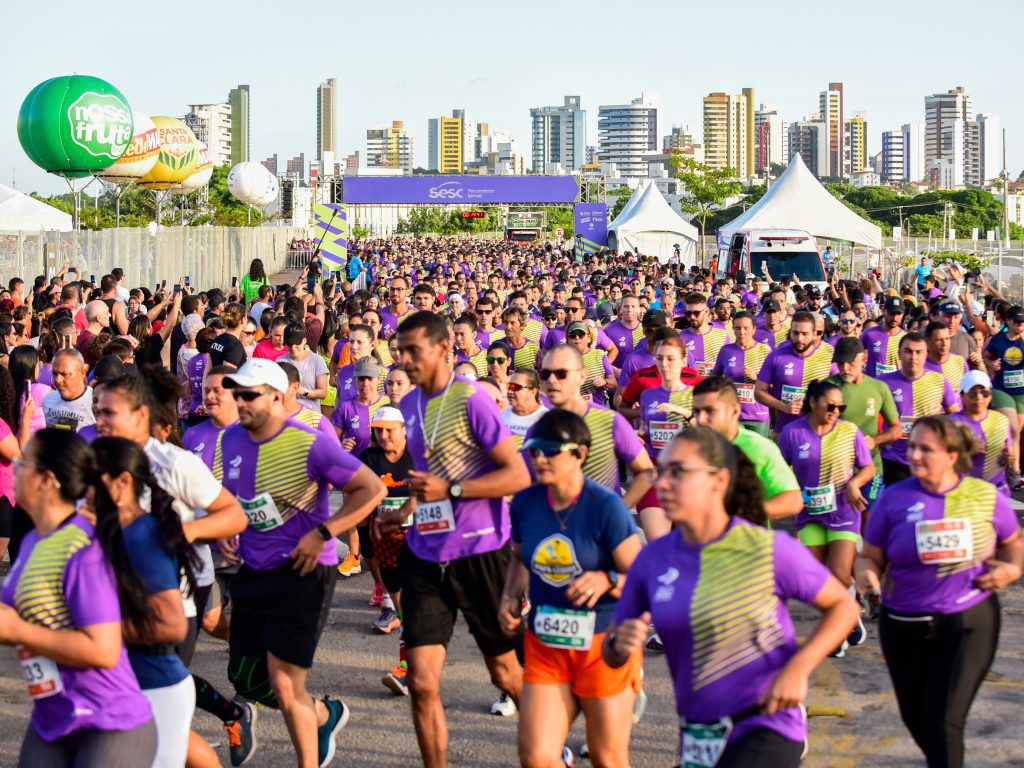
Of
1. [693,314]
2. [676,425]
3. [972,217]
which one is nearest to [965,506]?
[676,425]

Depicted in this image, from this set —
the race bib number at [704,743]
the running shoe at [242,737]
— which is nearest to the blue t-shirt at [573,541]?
the race bib number at [704,743]

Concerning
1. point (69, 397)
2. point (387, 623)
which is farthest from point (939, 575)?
point (69, 397)

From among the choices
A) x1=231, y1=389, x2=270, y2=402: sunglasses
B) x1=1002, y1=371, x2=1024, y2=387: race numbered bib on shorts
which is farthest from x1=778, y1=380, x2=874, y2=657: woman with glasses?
x1=1002, y1=371, x2=1024, y2=387: race numbered bib on shorts

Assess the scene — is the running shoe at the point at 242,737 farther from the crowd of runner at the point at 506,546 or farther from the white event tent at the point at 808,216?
the white event tent at the point at 808,216

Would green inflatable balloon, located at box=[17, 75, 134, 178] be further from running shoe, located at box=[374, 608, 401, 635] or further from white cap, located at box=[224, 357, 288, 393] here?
white cap, located at box=[224, 357, 288, 393]

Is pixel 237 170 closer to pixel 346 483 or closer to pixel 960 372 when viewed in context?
pixel 960 372

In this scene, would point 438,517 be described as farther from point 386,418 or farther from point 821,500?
point 821,500

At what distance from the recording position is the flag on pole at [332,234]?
2072 cm

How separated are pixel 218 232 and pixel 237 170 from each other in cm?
950

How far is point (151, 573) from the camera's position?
419 centimetres

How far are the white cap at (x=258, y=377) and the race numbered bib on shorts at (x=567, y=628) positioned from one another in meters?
1.48

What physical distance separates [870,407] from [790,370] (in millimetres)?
1715

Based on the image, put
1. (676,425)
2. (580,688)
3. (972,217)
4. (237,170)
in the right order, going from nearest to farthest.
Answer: (580,688) → (676,425) → (237,170) → (972,217)

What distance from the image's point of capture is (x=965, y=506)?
5.40 m
